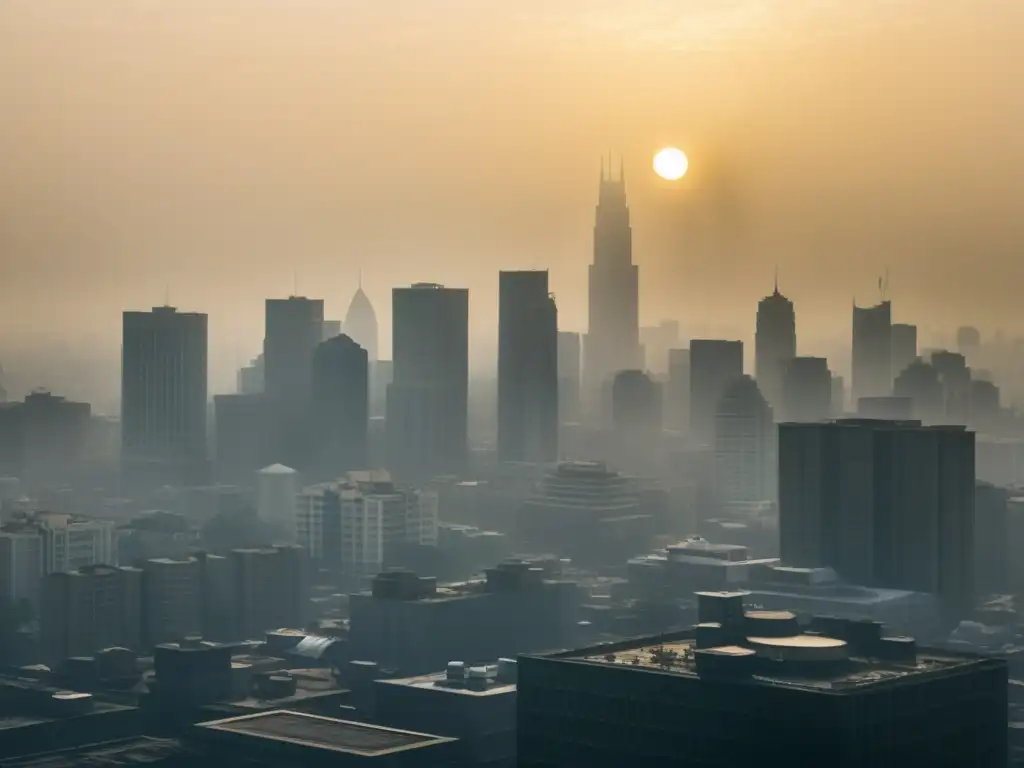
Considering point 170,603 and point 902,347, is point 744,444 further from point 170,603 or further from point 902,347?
point 170,603

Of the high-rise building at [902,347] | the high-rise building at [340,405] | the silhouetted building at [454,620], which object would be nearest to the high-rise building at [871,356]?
the high-rise building at [902,347]

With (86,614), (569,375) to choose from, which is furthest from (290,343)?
(86,614)

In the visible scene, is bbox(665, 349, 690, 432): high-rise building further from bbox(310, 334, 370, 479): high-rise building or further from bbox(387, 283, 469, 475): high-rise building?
bbox(310, 334, 370, 479): high-rise building

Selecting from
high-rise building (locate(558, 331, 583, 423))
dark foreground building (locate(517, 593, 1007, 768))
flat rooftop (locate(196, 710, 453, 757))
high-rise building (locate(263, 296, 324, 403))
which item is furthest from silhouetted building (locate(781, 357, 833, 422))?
dark foreground building (locate(517, 593, 1007, 768))

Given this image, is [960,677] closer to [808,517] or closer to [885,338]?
[808,517]

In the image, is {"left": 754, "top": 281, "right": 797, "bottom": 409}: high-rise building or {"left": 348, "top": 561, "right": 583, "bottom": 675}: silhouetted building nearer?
{"left": 348, "top": 561, "right": 583, "bottom": 675}: silhouetted building

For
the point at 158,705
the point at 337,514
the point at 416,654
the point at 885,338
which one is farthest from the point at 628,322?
the point at 158,705
